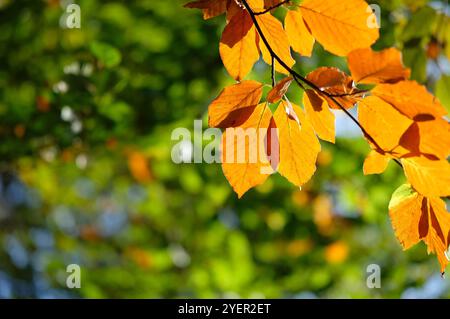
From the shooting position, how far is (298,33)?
56 centimetres

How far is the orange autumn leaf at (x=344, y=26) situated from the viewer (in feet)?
1.63

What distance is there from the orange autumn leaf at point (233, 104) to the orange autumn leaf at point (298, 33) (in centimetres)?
7

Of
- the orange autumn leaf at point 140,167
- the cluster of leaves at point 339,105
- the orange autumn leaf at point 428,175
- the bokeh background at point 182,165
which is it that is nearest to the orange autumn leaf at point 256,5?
the cluster of leaves at point 339,105

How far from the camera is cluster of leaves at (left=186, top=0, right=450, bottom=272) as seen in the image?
1.48ft

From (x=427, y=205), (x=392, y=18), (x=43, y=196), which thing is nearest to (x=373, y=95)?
(x=427, y=205)

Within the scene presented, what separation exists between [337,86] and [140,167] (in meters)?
2.05

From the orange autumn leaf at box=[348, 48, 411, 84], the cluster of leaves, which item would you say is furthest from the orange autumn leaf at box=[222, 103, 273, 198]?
the orange autumn leaf at box=[348, 48, 411, 84]

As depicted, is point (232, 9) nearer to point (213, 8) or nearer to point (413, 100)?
point (213, 8)

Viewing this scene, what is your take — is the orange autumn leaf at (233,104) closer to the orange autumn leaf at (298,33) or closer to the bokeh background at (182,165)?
the orange autumn leaf at (298,33)

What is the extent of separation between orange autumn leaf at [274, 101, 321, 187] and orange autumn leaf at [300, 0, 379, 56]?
0.07 meters

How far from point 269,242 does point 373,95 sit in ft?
5.28

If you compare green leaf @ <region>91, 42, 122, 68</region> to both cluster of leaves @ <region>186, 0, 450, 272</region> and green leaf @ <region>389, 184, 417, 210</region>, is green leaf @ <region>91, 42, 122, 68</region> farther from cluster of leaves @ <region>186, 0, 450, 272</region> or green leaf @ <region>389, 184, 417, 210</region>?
green leaf @ <region>389, 184, 417, 210</region>

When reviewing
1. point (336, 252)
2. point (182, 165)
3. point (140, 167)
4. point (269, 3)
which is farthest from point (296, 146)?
point (140, 167)

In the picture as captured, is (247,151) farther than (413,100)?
Yes
